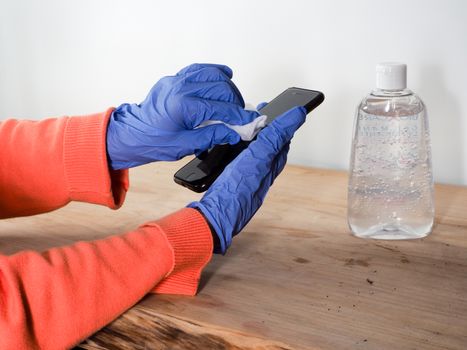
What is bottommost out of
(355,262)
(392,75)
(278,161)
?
(355,262)

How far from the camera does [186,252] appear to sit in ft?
2.37

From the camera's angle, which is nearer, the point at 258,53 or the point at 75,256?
the point at 75,256

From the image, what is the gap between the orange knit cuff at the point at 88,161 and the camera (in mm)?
883

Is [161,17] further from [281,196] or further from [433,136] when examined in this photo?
[433,136]

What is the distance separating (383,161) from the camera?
87cm

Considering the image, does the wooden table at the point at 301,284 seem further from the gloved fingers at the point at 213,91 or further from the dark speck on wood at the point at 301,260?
the gloved fingers at the point at 213,91

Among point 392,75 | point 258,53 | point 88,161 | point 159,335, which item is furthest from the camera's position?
point 258,53

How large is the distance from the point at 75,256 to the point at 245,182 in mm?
221

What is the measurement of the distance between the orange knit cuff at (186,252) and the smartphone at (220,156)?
0.12m

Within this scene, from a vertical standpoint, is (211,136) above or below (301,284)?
above

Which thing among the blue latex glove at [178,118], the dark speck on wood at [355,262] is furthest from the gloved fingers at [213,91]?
the dark speck on wood at [355,262]

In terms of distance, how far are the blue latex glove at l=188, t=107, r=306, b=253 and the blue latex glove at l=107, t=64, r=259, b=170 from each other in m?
0.05

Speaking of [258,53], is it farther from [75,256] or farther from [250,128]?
[75,256]

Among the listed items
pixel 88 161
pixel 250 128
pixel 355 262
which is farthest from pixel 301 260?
pixel 88 161
